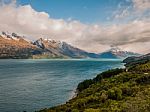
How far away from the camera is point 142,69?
179875 mm

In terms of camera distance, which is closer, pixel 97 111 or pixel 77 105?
pixel 97 111

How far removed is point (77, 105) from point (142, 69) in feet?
303

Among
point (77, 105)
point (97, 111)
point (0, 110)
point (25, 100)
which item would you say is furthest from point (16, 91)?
point (97, 111)

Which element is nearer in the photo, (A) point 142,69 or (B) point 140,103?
(B) point 140,103

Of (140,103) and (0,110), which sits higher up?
(140,103)

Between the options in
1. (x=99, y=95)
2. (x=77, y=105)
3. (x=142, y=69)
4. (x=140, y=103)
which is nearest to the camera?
(x=140, y=103)

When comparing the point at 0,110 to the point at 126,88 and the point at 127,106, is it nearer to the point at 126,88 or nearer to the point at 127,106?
the point at 126,88

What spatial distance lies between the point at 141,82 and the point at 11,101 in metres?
66.7

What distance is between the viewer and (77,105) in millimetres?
97750

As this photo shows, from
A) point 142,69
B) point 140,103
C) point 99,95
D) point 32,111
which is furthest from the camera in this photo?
point 142,69

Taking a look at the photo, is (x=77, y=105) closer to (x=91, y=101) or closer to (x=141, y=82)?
(x=91, y=101)

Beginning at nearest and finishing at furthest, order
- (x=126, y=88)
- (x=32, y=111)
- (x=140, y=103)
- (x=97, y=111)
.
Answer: (x=97, y=111) → (x=140, y=103) → (x=126, y=88) → (x=32, y=111)

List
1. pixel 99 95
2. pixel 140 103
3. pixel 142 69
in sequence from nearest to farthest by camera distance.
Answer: pixel 140 103
pixel 99 95
pixel 142 69

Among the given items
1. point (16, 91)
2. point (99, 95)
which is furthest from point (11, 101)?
point (99, 95)
